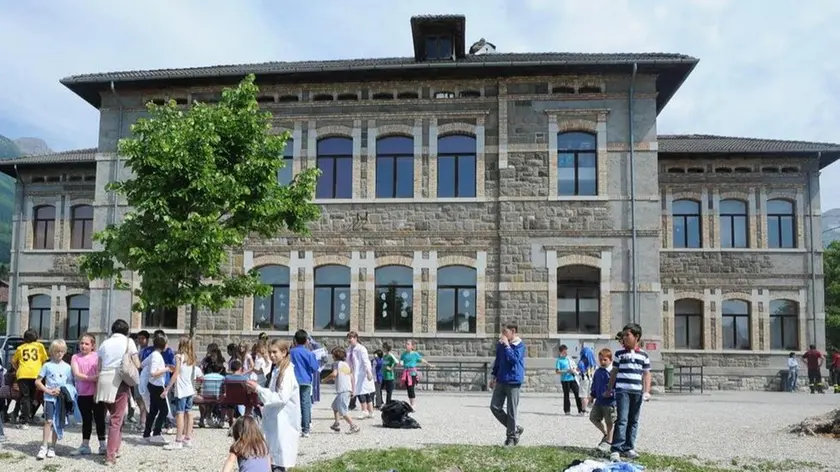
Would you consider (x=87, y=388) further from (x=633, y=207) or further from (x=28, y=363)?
(x=633, y=207)

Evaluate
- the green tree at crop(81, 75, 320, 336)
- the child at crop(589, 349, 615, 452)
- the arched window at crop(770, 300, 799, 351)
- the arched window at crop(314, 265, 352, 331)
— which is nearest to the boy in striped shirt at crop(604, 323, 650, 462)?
the child at crop(589, 349, 615, 452)

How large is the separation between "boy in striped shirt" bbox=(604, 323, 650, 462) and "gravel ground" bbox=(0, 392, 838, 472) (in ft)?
3.90

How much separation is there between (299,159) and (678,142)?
15.0 meters

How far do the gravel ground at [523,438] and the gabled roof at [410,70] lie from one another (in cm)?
1000

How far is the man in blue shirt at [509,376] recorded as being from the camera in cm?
1220

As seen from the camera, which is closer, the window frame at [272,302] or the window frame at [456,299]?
the window frame at [456,299]

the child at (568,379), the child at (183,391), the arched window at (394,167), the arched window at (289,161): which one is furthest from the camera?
the arched window at (289,161)

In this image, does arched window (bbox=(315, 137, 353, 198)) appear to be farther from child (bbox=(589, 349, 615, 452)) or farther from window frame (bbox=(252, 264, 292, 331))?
child (bbox=(589, 349, 615, 452))

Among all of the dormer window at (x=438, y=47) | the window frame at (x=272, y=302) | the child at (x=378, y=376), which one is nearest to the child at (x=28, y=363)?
the child at (x=378, y=376)

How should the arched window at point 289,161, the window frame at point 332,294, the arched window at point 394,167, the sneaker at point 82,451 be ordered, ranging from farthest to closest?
1. the arched window at point 289,161
2. the arched window at point 394,167
3. the window frame at point 332,294
4. the sneaker at point 82,451

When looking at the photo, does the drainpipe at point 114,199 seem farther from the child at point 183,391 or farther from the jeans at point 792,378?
the jeans at point 792,378

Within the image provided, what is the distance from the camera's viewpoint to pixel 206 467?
10820 mm

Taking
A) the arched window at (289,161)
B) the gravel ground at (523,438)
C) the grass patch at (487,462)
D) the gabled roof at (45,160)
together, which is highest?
the gabled roof at (45,160)

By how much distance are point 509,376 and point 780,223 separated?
22.1 metres
